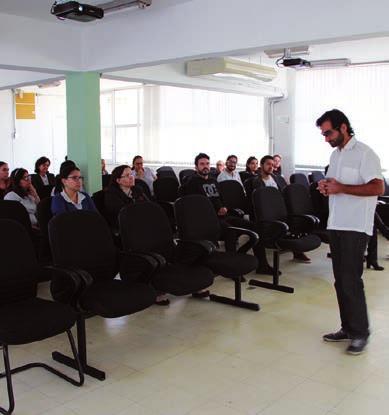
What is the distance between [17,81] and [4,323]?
19.5ft

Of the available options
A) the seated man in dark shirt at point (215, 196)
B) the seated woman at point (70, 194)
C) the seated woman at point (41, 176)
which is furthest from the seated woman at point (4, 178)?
the seated man in dark shirt at point (215, 196)

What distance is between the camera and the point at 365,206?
3.18 m

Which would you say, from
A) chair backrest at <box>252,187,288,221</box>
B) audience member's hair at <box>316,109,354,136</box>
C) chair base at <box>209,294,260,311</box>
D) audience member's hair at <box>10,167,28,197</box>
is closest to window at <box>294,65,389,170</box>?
chair backrest at <box>252,187,288,221</box>

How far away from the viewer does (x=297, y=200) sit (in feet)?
17.5

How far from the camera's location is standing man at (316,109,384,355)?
317cm

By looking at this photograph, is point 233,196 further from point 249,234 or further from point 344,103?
point 344,103

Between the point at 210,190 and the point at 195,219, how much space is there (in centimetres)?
161

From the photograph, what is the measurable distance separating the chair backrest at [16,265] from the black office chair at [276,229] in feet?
8.03

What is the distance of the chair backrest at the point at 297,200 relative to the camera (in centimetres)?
525

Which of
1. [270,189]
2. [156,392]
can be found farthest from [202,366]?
[270,189]

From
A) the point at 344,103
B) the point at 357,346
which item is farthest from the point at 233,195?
the point at 344,103

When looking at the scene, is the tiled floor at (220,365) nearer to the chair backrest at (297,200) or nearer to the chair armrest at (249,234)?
the chair armrest at (249,234)

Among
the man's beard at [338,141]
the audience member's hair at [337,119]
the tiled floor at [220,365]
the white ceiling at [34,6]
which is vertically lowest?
the tiled floor at [220,365]

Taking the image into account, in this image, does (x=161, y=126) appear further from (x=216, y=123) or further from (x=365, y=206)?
(x=365, y=206)
